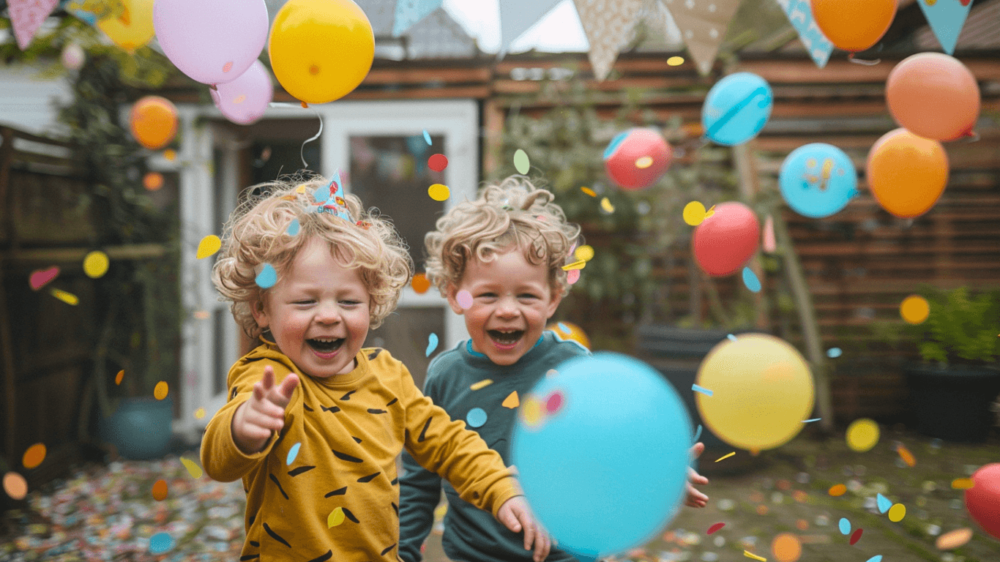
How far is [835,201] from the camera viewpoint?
2436 mm

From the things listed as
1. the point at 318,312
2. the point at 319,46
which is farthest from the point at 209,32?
the point at 318,312

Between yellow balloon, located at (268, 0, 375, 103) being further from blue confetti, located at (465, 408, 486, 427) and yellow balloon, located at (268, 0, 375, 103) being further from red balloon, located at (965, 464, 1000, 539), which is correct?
red balloon, located at (965, 464, 1000, 539)

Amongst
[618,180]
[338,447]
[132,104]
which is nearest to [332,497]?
[338,447]

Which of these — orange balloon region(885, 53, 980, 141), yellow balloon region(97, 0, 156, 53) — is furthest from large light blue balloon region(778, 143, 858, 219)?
yellow balloon region(97, 0, 156, 53)

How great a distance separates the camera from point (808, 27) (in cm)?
189

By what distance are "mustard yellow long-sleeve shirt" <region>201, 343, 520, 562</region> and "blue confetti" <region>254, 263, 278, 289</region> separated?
137 millimetres

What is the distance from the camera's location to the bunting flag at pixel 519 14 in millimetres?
1652

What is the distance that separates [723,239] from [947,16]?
0.85 m

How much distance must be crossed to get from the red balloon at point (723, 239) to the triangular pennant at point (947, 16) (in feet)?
2.52

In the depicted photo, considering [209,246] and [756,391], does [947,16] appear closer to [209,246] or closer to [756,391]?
[756,391]

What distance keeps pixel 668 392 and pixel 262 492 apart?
730mm

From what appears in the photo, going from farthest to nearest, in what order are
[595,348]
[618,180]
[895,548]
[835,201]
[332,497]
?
1. [595,348]
2. [895,548]
3. [618,180]
4. [835,201]
5. [332,497]

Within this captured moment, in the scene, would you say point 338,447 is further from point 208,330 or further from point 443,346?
point 208,330

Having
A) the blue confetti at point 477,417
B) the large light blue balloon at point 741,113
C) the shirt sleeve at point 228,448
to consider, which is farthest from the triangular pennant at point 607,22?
the shirt sleeve at point 228,448
